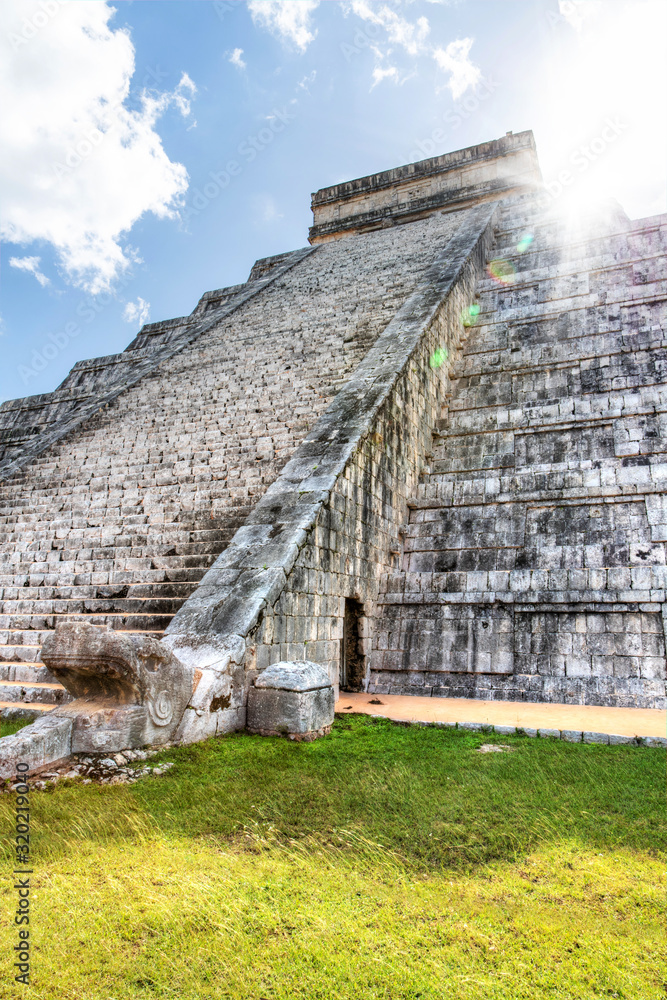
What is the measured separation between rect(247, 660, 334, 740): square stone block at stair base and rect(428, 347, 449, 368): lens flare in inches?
259

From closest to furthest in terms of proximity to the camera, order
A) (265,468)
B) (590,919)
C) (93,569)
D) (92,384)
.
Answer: (590,919) < (93,569) < (265,468) < (92,384)

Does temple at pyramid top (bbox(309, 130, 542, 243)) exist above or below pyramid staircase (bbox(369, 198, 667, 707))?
above

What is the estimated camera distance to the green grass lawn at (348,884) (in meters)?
1.97

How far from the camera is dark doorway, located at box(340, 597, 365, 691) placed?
24.0ft

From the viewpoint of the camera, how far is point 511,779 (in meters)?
3.78

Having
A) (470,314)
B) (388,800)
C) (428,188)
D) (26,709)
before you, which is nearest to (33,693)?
(26,709)

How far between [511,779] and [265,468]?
537 cm

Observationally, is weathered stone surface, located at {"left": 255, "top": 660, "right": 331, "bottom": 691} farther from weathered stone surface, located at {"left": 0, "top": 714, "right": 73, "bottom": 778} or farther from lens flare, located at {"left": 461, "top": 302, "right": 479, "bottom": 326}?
lens flare, located at {"left": 461, "top": 302, "right": 479, "bottom": 326}

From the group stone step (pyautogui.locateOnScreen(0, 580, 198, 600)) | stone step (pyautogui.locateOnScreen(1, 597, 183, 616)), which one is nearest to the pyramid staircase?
stone step (pyautogui.locateOnScreen(0, 580, 198, 600))

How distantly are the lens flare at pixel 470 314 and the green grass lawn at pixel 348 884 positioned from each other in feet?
32.8

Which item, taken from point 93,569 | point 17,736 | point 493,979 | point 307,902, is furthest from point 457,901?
point 93,569

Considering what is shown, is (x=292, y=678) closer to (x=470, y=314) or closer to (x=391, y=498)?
(x=391, y=498)

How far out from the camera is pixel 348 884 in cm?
251

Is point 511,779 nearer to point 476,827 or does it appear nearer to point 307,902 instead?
point 476,827
